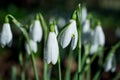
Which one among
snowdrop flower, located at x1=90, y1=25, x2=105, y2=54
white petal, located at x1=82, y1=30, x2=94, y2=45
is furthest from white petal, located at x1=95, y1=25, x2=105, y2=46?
white petal, located at x1=82, y1=30, x2=94, y2=45

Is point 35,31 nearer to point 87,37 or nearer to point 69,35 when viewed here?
point 69,35

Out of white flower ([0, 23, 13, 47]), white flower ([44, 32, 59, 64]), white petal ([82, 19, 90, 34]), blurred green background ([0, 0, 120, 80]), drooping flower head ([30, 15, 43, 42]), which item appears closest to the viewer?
white flower ([44, 32, 59, 64])

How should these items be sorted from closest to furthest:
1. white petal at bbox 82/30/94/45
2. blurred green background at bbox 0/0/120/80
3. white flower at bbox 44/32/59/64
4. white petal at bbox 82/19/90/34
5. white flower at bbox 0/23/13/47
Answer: white flower at bbox 44/32/59/64 < white flower at bbox 0/23/13/47 < white petal at bbox 82/30/94/45 < white petal at bbox 82/19/90/34 < blurred green background at bbox 0/0/120/80

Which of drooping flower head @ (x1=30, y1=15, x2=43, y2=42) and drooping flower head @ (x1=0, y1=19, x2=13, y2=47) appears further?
→ drooping flower head @ (x1=30, y1=15, x2=43, y2=42)

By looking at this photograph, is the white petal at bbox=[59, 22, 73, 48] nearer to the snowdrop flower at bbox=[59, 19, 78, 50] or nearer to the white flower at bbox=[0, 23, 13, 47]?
the snowdrop flower at bbox=[59, 19, 78, 50]

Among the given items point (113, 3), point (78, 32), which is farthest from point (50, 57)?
point (113, 3)

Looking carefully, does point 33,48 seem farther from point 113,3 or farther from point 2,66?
point 113,3

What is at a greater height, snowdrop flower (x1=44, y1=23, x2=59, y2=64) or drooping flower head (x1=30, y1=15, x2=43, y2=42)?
drooping flower head (x1=30, y1=15, x2=43, y2=42)
